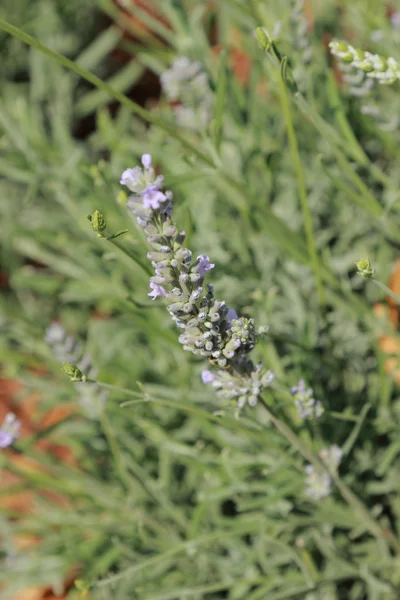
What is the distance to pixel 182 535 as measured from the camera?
3.14 ft

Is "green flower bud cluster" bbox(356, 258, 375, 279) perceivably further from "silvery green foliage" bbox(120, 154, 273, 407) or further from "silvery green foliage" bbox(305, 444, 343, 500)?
"silvery green foliage" bbox(305, 444, 343, 500)

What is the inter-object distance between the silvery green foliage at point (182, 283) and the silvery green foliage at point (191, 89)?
478 mm

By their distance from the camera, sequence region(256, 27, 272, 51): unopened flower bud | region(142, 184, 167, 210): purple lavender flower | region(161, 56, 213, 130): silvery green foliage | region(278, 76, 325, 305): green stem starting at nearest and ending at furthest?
region(142, 184, 167, 210): purple lavender flower → region(256, 27, 272, 51): unopened flower bud → region(278, 76, 325, 305): green stem → region(161, 56, 213, 130): silvery green foliage

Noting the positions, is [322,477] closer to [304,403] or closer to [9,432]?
[304,403]

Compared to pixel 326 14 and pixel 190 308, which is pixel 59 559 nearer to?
pixel 190 308

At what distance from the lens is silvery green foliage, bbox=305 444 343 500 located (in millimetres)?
703

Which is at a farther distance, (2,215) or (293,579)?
(2,215)

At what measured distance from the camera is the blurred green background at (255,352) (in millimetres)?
796

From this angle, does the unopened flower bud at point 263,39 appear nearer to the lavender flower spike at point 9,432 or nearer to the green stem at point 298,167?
the green stem at point 298,167

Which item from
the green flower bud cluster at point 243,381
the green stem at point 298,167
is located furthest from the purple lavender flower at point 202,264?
the green stem at point 298,167

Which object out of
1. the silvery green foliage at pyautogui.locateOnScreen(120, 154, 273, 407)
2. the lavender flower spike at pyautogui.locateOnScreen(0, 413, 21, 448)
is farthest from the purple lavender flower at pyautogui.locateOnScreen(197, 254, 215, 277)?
the lavender flower spike at pyautogui.locateOnScreen(0, 413, 21, 448)

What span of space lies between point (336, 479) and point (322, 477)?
3 centimetres

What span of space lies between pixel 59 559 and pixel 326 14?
93cm

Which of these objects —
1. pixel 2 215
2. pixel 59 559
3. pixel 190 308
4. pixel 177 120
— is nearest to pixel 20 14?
pixel 2 215
